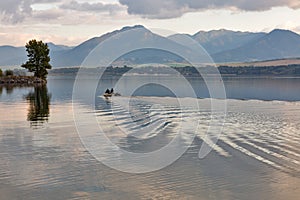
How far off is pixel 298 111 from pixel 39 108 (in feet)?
87.1

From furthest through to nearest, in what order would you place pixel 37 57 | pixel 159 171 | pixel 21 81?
pixel 21 81
pixel 37 57
pixel 159 171

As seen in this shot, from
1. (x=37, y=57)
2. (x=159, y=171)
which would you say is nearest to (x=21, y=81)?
(x=37, y=57)

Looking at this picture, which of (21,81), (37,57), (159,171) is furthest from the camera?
(21,81)

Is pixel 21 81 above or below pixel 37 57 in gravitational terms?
below

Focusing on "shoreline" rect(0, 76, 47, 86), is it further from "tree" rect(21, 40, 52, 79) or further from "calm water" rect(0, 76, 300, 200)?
"calm water" rect(0, 76, 300, 200)

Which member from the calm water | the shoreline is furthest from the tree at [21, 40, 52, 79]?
the calm water

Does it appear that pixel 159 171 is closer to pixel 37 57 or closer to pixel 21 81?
pixel 37 57

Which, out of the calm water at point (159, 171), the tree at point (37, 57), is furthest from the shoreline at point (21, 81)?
the calm water at point (159, 171)

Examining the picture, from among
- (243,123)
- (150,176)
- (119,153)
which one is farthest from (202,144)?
(243,123)

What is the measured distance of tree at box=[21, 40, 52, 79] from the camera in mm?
120062

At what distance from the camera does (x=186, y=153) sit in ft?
76.4

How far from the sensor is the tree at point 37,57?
394ft

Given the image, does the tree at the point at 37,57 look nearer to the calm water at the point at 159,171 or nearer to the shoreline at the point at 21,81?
the shoreline at the point at 21,81

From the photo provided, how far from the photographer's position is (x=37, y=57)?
4732 inches
